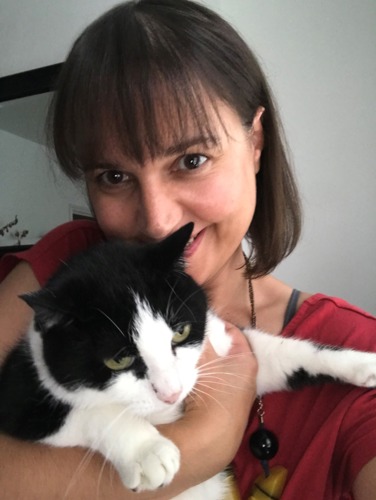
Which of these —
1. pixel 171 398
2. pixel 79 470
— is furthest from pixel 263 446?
pixel 79 470

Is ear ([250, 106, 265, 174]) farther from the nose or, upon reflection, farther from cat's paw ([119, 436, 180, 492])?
cat's paw ([119, 436, 180, 492])

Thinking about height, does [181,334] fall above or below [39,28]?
below

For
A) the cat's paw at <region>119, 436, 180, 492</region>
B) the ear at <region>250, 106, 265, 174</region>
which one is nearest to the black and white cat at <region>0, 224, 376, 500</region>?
the cat's paw at <region>119, 436, 180, 492</region>

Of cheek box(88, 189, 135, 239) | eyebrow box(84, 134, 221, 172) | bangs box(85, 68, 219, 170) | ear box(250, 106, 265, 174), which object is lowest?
cheek box(88, 189, 135, 239)

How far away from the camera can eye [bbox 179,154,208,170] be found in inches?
34.2

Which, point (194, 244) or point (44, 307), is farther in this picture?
point (194, 244)

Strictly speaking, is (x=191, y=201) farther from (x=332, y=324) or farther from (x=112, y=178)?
(x=332, y=324)

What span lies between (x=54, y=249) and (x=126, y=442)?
1.83ft

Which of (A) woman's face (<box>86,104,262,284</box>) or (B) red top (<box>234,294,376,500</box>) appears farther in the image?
(A) woman's face (<box>86,104,262,284</box>)

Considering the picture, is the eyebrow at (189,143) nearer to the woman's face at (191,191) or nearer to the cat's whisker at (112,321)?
the woman's face at (191,191)

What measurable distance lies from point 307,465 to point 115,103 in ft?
2.56

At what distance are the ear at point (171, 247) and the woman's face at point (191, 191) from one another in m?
0.12

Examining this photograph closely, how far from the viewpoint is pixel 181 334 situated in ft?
2.63

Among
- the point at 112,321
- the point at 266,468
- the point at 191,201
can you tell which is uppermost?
the point at 191,201
